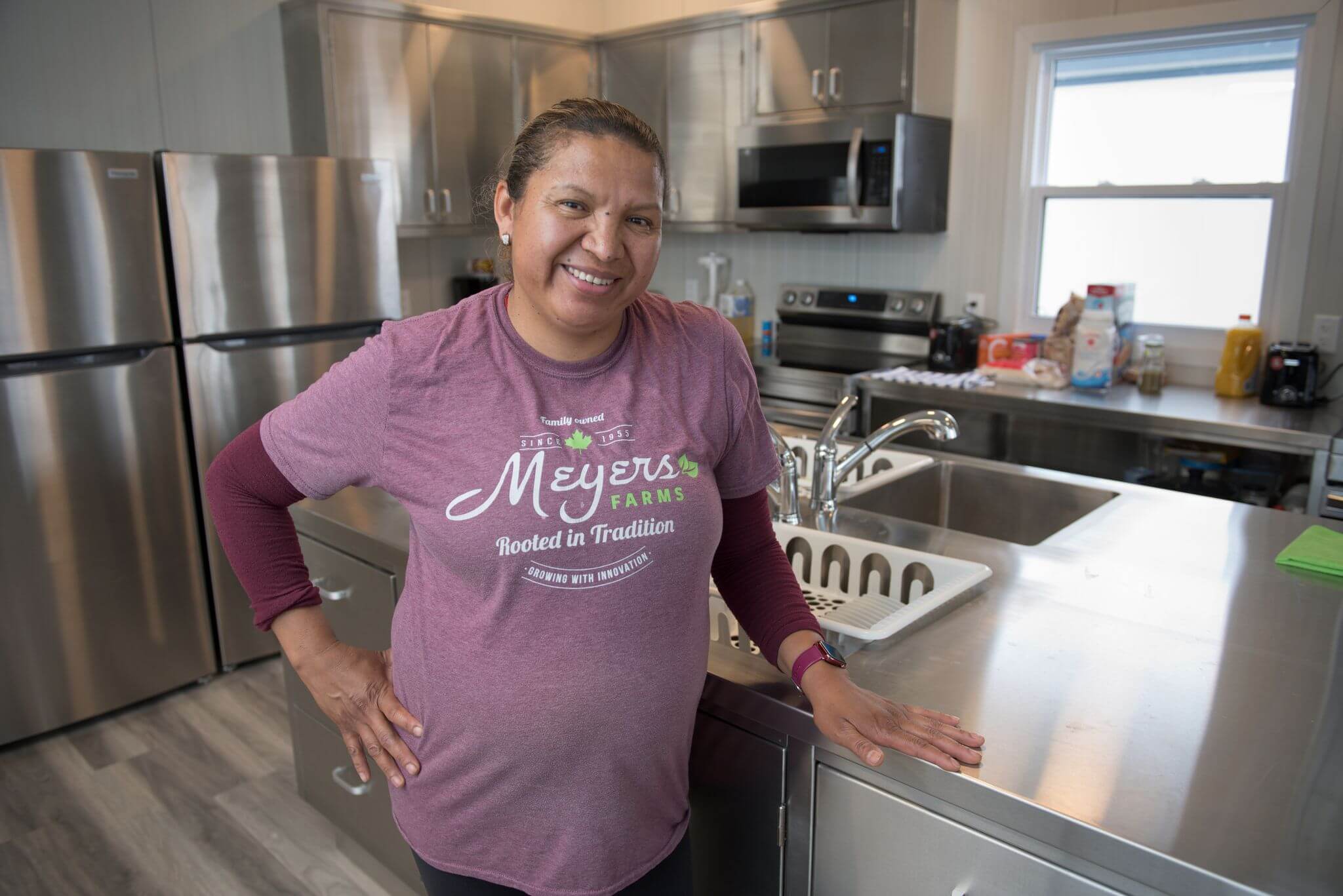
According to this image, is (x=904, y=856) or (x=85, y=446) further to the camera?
(x=85, y=446)

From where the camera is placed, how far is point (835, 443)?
5.71ft

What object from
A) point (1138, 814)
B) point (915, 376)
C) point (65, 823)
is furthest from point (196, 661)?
point (1138, 814)

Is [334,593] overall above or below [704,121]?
below

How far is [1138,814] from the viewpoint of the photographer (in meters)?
0.90

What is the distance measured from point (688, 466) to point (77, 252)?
7.69ft

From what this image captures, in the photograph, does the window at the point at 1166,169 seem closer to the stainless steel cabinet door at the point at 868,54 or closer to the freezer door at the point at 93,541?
the stainless steel cabinet door at the point at 868,54

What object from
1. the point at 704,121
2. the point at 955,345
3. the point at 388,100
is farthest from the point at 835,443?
the point at 388,100

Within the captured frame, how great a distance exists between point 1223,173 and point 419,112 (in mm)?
2849

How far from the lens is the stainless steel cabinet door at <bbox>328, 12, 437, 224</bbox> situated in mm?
3650

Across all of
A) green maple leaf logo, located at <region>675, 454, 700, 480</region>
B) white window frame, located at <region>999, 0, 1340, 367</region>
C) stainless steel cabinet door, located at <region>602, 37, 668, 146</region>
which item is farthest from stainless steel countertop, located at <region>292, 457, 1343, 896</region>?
stainless steel cabinet door, located at <region>602, 37, 668, 146</region>

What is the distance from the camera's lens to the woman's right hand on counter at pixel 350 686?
1154mm

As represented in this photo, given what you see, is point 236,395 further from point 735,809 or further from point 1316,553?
point 1316,553

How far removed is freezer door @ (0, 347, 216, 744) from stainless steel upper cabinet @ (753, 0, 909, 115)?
2.32 metres

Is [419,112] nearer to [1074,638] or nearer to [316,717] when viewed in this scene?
[316,717]
